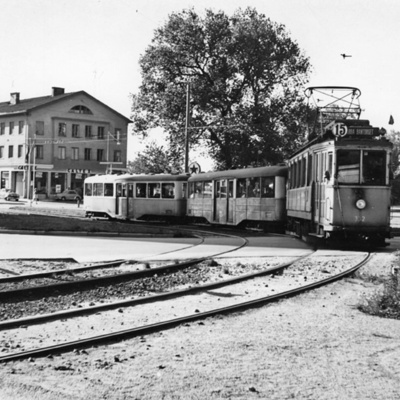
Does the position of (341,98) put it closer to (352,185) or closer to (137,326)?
(352,185)

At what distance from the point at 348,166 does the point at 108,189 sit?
66.2ft

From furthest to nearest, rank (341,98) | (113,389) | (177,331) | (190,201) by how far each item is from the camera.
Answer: (190,201)
(341,98)
(177,331)
(113,389)

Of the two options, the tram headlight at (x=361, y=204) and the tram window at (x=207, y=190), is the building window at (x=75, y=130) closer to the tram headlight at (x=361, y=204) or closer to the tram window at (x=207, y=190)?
the tram window at (x=207, y=190)

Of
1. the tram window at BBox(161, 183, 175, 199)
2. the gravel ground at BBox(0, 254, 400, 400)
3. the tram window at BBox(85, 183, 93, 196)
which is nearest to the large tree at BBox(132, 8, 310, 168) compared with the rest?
the tram window at BBox(85, 183, 93, 196)

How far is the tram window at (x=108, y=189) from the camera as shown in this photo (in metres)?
34.6

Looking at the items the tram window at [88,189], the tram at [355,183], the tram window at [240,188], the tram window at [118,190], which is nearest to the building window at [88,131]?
the tram window at [88,189]

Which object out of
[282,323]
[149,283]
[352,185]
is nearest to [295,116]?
[352,185]

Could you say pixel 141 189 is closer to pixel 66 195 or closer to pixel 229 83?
pixel 229 83

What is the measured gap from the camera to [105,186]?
1388 inches

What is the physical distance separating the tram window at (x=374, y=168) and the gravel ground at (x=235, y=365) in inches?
355

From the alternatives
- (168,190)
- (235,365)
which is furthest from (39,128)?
(235,365)

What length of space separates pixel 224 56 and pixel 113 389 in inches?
1671

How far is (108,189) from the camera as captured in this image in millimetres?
34969

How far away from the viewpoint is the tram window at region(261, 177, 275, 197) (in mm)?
24528
